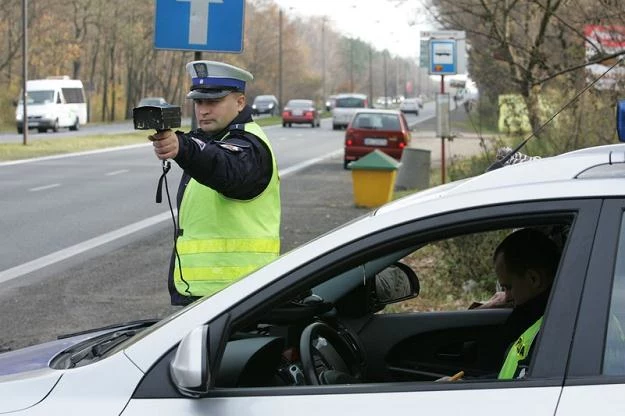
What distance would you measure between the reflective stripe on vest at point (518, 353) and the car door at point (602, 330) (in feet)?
1.45

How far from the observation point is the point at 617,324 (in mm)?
2836

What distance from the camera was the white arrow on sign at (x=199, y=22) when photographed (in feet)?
24.9

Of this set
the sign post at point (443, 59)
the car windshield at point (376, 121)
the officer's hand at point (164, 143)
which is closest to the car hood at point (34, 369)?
the officer's hand at point (164, 143)

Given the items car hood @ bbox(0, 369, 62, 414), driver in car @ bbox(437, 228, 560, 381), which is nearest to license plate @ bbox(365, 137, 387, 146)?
driver in car @ bbox(437, 228, 560, 381)

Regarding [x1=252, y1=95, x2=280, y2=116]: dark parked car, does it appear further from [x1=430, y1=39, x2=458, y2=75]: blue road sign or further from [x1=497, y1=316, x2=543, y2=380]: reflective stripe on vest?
[x1=497, y1=316, x2=543, y2=380]: reflective stripe on vest

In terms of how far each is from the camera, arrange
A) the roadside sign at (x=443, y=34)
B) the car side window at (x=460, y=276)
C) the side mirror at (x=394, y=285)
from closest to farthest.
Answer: the side mirror at (x=394, y=285) < the car side window at (x=460, y=276) < the roadside sign at (x=443, y=34)

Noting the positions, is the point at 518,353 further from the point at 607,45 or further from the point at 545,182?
the point at 607,45

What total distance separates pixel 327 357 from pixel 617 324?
1.03 metres

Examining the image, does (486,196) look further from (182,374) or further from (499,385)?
(182,374)

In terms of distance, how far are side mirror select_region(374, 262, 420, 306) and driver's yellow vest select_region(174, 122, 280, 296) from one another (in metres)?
0.41

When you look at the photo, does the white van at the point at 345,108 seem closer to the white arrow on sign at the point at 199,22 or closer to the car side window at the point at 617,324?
the white arrow on sign at the point at 199,22

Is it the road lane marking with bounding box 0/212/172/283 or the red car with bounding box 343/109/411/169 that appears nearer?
the road lane marking with bounding box 0/212/172/283

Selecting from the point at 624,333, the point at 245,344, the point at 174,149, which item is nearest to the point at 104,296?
the point at 174,149

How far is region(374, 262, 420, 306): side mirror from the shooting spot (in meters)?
4.47
